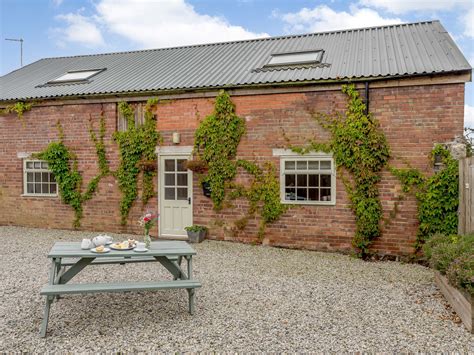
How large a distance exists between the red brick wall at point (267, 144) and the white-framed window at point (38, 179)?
17 cm

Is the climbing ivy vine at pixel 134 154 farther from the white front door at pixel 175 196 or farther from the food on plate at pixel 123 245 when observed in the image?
the food on plate at pixel 123 245

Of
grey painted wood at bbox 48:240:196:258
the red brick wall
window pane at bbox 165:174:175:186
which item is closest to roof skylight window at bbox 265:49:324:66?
the red brick wall

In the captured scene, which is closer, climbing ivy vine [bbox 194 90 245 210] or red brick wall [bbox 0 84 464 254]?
red brick wall [bbox 0 84 464 254]

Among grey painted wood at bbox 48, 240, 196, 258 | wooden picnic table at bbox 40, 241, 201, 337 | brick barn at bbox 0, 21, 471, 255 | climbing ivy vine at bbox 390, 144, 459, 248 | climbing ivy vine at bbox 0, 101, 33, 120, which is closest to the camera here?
wooden picnic table at bbox 40, 241, 201, 337

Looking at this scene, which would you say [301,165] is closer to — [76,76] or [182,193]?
[182,193]

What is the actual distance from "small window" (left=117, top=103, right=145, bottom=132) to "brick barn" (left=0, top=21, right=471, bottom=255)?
0.10ft

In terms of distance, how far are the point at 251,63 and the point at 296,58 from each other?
4.15 ft

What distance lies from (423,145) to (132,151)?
6.70m

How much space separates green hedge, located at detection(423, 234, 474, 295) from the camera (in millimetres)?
3859

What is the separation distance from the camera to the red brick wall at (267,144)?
288 inches

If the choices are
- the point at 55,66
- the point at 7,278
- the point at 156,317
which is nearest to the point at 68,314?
the point at 156,317

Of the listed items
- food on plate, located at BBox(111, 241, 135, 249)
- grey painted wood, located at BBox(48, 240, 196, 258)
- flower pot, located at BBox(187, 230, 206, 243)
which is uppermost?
food on plate, located at BBox(111, 241, 135, 249)

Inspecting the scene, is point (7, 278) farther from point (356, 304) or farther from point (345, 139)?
point (345, 139)

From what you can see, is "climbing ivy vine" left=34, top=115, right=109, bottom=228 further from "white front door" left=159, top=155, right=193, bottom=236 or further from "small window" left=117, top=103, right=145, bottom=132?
"white front door" left=159, top=155, right=193, bottom=236
